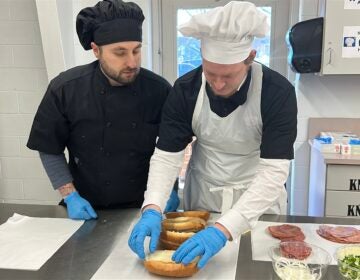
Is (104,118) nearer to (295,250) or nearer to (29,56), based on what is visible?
(295,250)

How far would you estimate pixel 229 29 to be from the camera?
1.18 metres

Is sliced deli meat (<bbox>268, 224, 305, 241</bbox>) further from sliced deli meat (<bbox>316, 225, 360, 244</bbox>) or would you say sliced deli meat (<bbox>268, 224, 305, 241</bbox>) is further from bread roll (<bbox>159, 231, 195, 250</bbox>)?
bread roll (<bbox>159, 231, 195, 250</bbox>)

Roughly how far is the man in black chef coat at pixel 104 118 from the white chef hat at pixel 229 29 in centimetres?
35

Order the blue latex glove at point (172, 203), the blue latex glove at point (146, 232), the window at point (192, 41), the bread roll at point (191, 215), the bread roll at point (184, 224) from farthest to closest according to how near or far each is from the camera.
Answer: the window at point (192, 41)
the blue latex glove at point (172, 203)
the bread roll at point (191, 215)
the bread roll at point (184, 224)
the blue latex glove at point (146, 232)

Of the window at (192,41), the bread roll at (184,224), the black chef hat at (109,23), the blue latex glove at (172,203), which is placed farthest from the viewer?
the window at (192,41)

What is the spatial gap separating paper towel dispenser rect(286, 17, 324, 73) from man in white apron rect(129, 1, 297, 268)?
110 cm

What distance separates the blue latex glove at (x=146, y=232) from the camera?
114cm

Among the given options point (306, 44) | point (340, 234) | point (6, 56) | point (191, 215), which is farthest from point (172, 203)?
point (6, 56)

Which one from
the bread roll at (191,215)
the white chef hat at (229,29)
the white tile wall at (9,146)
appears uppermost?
the white chef hat at (229,29)

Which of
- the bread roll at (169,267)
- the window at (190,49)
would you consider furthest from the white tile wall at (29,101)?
the bread roll at (169,267)

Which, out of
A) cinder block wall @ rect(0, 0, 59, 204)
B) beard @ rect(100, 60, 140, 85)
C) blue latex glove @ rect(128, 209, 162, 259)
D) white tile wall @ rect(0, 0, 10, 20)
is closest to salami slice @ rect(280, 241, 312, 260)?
blue latex glove @ rect(128, 209, 162, 259)

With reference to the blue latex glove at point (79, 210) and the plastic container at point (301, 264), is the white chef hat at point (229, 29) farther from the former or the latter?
the blue latex glove at point (79, 210)

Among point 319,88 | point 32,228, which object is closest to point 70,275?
point 32,228

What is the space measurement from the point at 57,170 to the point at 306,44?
1549 mm
